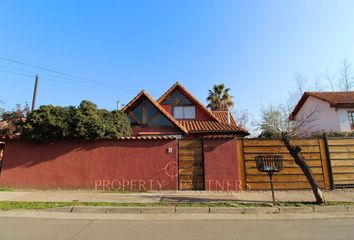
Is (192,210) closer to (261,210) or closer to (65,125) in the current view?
(261,210)

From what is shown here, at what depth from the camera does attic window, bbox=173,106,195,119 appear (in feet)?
65.5

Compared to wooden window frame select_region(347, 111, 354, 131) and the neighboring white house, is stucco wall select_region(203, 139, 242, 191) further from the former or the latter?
wooden window frame select_region(347, 111, 354, 131)

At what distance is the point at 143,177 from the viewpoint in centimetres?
1069

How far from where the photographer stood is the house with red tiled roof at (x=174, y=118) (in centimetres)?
1570

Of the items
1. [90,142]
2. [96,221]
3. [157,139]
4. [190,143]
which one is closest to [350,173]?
[190,143]

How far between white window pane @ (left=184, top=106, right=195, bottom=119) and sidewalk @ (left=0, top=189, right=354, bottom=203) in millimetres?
10430

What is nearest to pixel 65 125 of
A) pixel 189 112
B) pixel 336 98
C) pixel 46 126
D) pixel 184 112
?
pixel 46 126

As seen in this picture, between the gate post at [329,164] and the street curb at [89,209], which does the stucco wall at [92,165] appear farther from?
the gate post at [329,164]

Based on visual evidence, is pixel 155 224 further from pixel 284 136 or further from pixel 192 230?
pixel 284 136

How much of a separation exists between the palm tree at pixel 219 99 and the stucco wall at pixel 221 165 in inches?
913

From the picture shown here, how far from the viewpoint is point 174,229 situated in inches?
221

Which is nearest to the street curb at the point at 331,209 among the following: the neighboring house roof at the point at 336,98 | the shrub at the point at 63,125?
the shrub at the point at 63,125

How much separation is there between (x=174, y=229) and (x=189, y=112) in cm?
1488

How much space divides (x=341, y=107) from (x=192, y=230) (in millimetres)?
21331
